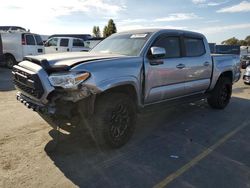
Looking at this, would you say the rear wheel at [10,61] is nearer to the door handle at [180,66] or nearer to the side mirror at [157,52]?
the door handle at [180,66]

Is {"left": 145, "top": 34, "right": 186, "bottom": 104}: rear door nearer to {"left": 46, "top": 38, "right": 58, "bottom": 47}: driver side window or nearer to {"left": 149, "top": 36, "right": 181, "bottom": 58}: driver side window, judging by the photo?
{"left": 149, "top": 36, "right": 181, "bottom": 58}: driver side window

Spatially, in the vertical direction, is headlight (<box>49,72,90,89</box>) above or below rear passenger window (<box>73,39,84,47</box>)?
below

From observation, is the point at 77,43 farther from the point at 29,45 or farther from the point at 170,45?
the point at 170,45

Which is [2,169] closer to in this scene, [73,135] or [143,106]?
[73,135]

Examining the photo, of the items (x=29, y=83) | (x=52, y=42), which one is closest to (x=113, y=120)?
(x=29, y=83)

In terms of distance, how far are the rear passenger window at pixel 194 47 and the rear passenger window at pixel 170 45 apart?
13.5 inches

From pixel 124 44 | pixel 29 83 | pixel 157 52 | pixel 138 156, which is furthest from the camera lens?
pixel 124 44

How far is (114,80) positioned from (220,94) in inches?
170

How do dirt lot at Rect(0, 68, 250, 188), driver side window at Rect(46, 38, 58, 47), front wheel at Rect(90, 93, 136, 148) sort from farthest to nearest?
driver side window at Rect(46, 38, 58, 47), front wheel at Rect(90, 93, 136, 148), dirt lot at Rect(0, 68, 250, 188)

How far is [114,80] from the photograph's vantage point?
14.6 feet

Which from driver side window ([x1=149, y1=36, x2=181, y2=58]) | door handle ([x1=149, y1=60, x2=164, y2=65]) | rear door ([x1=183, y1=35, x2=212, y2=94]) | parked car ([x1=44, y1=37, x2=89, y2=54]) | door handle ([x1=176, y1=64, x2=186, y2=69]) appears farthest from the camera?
parked car ([x1=44, y1=37, x2=89, y2=54])

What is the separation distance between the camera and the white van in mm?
15477

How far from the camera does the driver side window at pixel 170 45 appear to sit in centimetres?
564

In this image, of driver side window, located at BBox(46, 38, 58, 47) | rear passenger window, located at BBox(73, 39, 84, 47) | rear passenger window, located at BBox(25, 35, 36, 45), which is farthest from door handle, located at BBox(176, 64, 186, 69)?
driver side window, located at BBox(46, 38, 58, 47)
